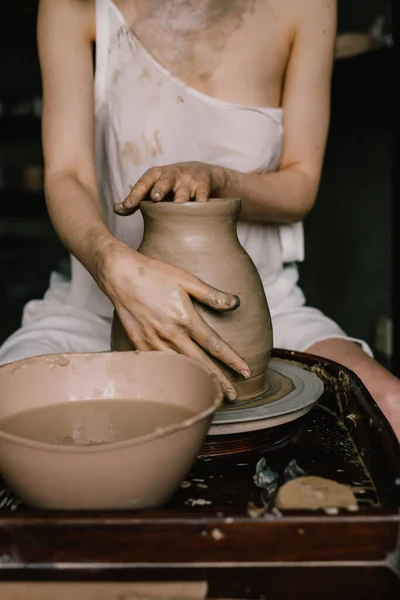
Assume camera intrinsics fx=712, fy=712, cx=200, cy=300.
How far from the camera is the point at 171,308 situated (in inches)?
31.8

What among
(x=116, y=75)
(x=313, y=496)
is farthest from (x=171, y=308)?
(x=116, y=75)

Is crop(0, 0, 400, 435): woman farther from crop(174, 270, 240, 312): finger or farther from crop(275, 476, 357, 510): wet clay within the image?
crop(275, 476, 357, 510): wet clay

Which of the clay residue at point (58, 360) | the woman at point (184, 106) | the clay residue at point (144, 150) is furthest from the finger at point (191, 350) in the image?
the clay residue at point (144, 150)

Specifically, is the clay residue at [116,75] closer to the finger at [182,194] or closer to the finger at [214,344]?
the finger at [182,194]

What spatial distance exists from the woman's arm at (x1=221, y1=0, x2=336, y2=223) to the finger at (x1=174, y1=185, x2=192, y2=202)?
40 centimetres

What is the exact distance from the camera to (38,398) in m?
0.78

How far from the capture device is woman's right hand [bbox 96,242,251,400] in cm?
80

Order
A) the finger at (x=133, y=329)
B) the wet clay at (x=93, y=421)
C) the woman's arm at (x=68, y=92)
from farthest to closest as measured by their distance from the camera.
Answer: the woman's arm at (x=68, y=92), the finger at (x=133, y=329), the wet clay at (x=93, y=421)

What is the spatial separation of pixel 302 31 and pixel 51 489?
3.54 feet

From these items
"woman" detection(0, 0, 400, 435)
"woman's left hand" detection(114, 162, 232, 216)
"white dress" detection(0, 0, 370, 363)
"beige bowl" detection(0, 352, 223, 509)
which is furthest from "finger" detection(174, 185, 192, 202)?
"white dress" detection(0, 0, 370, 363)

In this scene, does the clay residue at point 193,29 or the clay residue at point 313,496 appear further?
the clay residue at point 193,29

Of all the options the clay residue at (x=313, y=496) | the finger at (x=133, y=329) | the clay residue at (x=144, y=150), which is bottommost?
the clay residue at (x=313, y=496)

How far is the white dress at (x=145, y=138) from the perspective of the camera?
1376 mm

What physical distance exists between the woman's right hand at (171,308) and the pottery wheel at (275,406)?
4 centimetres
